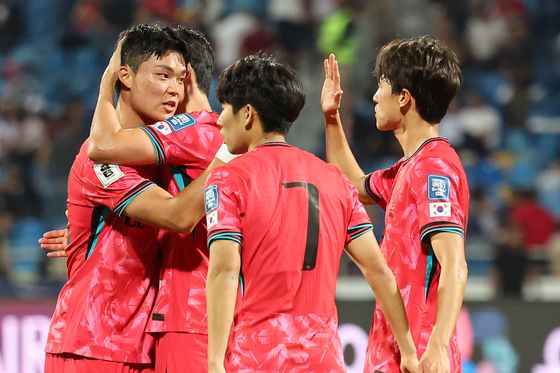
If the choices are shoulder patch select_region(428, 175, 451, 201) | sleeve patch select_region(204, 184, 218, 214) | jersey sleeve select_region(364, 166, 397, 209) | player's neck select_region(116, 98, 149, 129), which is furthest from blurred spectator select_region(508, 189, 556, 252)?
sleeve patch select_region(204, 184, 218, 214)

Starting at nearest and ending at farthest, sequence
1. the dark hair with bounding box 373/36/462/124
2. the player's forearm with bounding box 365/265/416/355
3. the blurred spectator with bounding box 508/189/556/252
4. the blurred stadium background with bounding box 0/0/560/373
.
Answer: the player's forearm with bounding box 365/265/416/355 < the dark hair with bounding box 373/36/462/124 < the blurred stadium background with bounding box 0/0/560/373 < the blurred spectator with bounding box 508/189/556/252

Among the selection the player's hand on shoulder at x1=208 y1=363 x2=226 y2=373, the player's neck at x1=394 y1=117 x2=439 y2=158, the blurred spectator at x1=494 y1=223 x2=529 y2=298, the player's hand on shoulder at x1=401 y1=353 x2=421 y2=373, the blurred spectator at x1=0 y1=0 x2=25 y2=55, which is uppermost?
the blurred spectator at x1=0 y1=0 x2=25 y2=55

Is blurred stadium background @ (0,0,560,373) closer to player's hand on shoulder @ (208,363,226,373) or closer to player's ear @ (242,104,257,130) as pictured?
player's ear @ (242,104,257,130)

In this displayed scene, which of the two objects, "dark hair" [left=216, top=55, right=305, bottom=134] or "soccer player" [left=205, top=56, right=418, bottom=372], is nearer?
"soccer player" [left=205, top=56, right=418, bottom=372]

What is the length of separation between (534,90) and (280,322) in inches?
354

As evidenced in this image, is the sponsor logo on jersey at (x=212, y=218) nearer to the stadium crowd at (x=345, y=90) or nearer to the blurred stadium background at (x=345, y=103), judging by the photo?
the blurred stadium background at (x=345, y=103)

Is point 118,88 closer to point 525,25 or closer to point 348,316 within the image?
point 348,316

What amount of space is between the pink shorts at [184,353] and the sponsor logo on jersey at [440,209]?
3.16 ft

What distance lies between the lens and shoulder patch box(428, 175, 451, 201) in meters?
3.68

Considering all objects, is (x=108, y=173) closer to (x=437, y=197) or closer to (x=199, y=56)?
(x=199, y=56)

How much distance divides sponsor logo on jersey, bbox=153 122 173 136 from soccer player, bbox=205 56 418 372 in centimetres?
46

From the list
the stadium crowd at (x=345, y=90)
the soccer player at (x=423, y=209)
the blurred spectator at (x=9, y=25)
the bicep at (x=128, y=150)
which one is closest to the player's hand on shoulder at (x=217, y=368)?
the soccer player at (x=423, y=209)

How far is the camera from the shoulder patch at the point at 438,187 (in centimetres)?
368

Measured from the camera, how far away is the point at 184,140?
381cm
